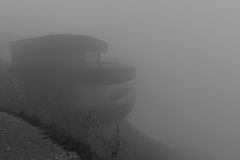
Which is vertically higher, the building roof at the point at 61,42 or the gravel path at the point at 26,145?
the gravel path at the point at 26,145

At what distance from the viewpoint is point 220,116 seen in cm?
11131

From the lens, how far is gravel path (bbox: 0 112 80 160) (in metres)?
8.10

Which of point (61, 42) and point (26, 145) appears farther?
point (61, 42)

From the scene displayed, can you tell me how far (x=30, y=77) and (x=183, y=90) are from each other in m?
92.8

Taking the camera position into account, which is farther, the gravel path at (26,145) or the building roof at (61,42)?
the building roof at (61,42)

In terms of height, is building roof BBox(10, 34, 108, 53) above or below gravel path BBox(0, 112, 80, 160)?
below

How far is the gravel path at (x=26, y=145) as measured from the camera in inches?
319

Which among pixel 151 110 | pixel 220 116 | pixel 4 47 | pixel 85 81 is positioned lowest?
pixel 220 116

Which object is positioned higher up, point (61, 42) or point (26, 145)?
point (26, 145)

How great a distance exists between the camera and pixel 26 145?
345 inches

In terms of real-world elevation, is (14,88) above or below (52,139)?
below

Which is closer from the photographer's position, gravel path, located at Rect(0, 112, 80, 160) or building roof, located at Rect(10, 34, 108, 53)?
gravel path, located at Rect(0, 112, 80, 160)

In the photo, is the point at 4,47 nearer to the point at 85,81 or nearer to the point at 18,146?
the point at 85,81

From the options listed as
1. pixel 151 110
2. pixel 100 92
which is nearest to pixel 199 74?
pixel 151 110
